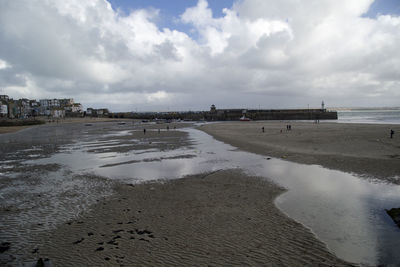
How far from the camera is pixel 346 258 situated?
5133mm

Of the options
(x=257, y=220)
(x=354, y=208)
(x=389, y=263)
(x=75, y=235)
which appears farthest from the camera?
(x=354, y=208)

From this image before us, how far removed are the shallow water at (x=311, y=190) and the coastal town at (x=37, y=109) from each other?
398 ft

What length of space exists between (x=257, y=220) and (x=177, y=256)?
2.96 meters

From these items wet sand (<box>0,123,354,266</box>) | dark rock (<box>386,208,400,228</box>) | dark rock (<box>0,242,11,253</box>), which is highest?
dark rock (<box>386,208,400,228</box>)

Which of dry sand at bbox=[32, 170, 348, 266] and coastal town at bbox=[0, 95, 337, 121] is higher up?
coastal town at bbox=[0, 95, 337, 121]

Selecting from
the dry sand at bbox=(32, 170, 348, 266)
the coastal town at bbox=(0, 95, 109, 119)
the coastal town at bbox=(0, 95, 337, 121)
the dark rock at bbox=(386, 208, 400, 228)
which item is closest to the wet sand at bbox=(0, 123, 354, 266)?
the dry sand at bbox=(32, 170, 348, 266)

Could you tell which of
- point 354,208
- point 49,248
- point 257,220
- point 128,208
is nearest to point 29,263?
point 49,248

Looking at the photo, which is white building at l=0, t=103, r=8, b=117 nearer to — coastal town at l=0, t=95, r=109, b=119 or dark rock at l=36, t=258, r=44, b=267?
coastal town at l=0, t=95, r=109, b=119

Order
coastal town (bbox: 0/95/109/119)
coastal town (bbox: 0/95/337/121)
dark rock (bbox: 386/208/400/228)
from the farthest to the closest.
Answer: coastal town (bbox: 0/95/109/119) → coastal town (bbox: 0/95/337/121) → dark rock (bbox: 386/208/400/228)

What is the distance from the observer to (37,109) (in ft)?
517

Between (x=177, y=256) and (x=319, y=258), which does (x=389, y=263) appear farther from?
(x=177, y=256)

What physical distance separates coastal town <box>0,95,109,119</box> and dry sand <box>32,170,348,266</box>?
128m

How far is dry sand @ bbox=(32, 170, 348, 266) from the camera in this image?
5.14 metres

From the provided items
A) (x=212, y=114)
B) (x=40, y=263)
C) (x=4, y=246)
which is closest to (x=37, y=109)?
(x=212, y=114)
